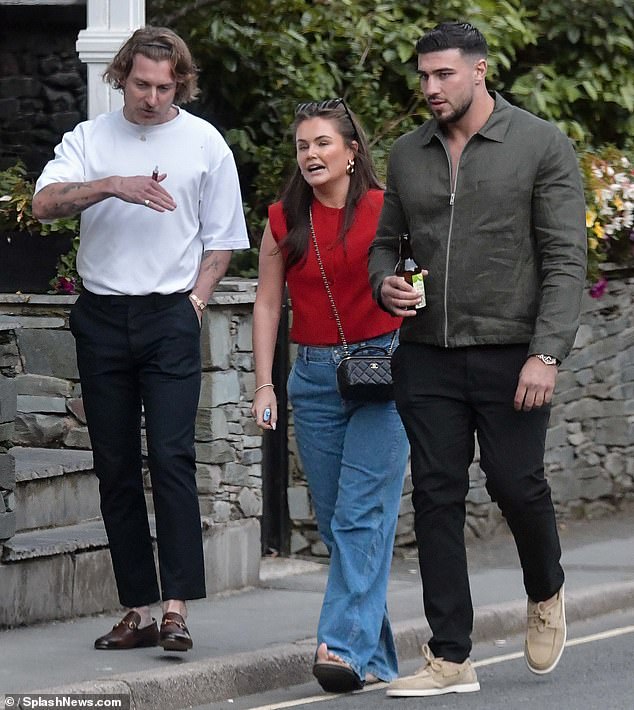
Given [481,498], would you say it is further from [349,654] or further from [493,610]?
[349,654]

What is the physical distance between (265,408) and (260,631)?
1.28 m

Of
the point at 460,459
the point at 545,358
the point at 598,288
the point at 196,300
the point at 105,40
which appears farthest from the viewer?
the point at 598,288

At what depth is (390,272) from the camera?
18.0 ft

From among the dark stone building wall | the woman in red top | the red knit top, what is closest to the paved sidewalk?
the woman in red top

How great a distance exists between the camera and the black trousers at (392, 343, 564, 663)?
5469 millimetres

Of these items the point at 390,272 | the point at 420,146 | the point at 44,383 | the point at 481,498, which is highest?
the point at 420,146

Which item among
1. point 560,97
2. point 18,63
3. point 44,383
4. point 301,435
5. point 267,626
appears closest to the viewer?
point 301,435

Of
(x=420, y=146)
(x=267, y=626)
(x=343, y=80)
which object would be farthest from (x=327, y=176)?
(x=343, y=80)

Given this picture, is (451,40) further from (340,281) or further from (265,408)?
(265,408)

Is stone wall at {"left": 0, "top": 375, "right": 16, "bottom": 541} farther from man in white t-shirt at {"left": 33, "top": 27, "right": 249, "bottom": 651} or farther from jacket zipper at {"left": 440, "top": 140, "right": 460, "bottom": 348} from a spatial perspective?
jacket zipper at {"left": 440, "top": 140, "right": 460, "bottom": 348}

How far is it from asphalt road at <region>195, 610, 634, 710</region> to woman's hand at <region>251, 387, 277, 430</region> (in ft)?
3.03

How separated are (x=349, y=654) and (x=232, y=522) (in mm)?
2197

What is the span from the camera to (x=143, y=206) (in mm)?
5918

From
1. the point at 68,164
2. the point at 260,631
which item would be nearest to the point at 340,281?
the point at 68,164
